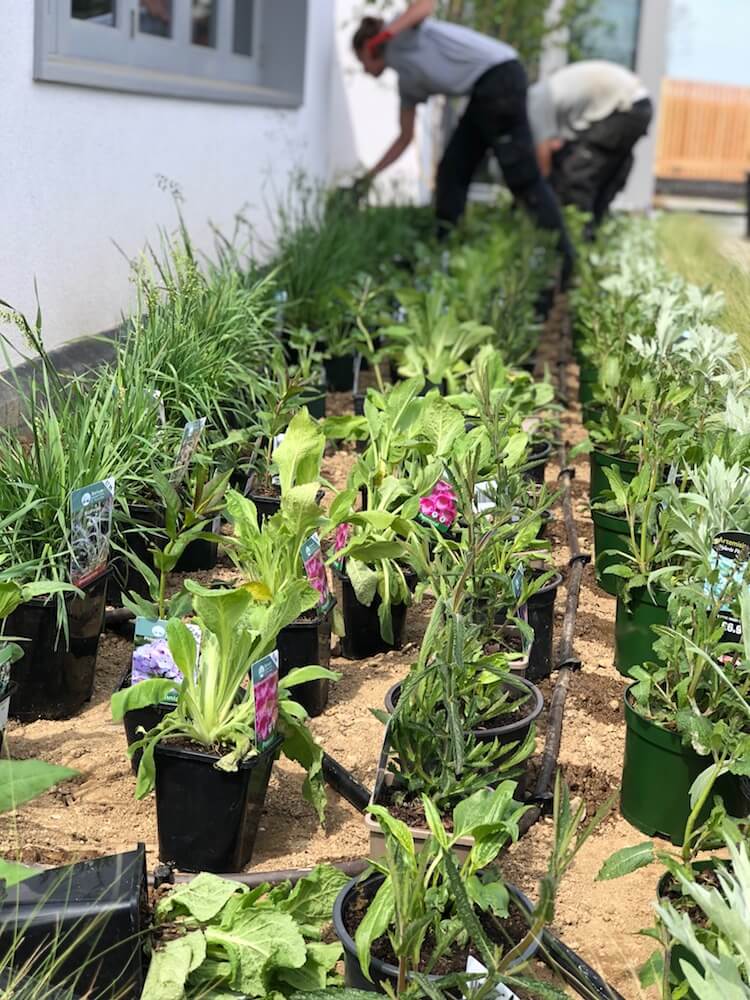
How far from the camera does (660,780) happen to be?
7.58 feet

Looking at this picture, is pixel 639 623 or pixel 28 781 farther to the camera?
pixel 639 623

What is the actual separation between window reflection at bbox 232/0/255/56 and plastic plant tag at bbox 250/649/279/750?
5.46 metres

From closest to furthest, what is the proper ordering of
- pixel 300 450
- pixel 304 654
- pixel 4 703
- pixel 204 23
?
pixel 4 703 < pixel 304 654 < pixel 300 450 < pixel 204 23

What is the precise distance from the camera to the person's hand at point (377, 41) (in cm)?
714

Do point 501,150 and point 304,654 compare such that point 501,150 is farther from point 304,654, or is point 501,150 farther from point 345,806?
point 345,806

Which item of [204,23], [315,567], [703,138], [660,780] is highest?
[703,138]

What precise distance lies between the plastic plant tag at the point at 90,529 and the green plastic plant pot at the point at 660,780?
1050mm

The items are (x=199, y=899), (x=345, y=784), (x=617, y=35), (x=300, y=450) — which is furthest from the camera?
(x=617, y=35)

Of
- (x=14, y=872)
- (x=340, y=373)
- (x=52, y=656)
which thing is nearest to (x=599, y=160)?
(x=340, y=373)

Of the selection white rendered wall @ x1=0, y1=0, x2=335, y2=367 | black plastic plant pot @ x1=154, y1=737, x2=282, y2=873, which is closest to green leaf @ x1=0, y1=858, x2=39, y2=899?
black plastic plant pot @ x1=154, y1=737, x2=282, y2=873

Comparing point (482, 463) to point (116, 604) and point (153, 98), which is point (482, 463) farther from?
point (153, 98)

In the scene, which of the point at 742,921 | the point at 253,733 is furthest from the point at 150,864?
the point at 742,921

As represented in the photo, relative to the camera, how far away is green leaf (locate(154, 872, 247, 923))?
182cm

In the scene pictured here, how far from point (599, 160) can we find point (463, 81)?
2451 mm
